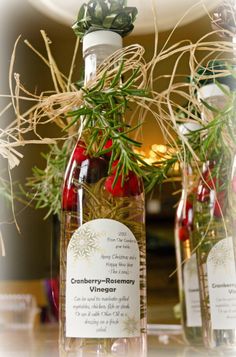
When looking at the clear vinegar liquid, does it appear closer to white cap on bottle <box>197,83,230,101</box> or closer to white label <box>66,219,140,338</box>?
white label <box>66,219,140,338</box>

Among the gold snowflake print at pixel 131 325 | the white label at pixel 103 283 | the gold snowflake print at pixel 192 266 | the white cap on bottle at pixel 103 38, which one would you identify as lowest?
the gold snowflake print at pixel 131 325

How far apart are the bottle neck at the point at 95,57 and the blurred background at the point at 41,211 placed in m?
0.30

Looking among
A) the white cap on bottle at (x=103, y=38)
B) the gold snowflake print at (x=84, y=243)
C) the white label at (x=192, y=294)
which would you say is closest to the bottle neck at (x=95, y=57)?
the white cap on bottle at (x=103, y=38)

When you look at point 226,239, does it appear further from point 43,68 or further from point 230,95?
point 43,68

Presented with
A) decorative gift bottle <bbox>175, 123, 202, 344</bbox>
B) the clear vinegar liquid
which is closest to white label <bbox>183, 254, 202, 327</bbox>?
decorative gift bottle <bbox>175, 123, 202, 344</bbox>

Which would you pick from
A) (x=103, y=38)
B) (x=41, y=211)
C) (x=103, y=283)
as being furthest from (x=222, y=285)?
(x=41, y=211)

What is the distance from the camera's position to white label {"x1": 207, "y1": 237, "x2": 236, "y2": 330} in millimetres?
444

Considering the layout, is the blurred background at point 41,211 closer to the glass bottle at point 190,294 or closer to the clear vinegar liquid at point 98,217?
the glass bottle at point 190,294

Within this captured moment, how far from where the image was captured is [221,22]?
0.46m

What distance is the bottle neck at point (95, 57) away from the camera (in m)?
0.45

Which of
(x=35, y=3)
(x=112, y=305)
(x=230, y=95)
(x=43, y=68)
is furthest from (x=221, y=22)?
(x=43, y=68)

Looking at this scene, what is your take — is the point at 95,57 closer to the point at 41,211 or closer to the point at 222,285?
the point at 222,285

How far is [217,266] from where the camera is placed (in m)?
0.46

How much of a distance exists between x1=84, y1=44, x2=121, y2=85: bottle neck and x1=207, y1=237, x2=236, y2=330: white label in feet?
0.59
